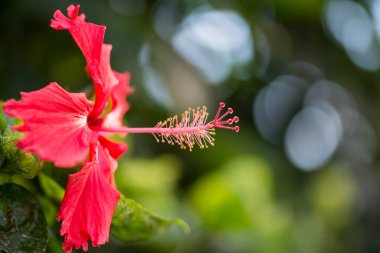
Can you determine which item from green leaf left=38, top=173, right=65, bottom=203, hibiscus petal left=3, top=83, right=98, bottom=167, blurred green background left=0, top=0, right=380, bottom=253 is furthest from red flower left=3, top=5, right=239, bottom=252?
blurred green background left=0, top=0, right=380, bottom=253

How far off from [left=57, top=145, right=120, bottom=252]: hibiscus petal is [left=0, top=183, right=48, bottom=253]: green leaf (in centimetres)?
5

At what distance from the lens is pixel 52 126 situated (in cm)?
102

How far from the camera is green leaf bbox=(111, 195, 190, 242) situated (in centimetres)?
120

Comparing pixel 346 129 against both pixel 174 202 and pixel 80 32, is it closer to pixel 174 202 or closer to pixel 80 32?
pixel 174 202

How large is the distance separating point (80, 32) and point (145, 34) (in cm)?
181

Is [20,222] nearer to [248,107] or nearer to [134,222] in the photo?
[134,222]

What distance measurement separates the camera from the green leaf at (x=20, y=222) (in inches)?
41.2

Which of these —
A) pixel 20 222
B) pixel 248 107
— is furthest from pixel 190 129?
pixel 248 107

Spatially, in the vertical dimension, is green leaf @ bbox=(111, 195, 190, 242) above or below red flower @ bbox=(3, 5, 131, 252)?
below

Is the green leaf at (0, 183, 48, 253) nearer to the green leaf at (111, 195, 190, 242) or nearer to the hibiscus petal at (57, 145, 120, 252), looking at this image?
the hibiscus petal at (57, 145, 120, 252)

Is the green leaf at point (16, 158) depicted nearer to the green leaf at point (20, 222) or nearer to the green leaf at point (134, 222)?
the green leaf at point (20, 222)

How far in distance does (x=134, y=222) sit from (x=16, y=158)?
1.02 feet

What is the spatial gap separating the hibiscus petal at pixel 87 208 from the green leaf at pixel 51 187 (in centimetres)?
14

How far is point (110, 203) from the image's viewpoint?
1.11 m
